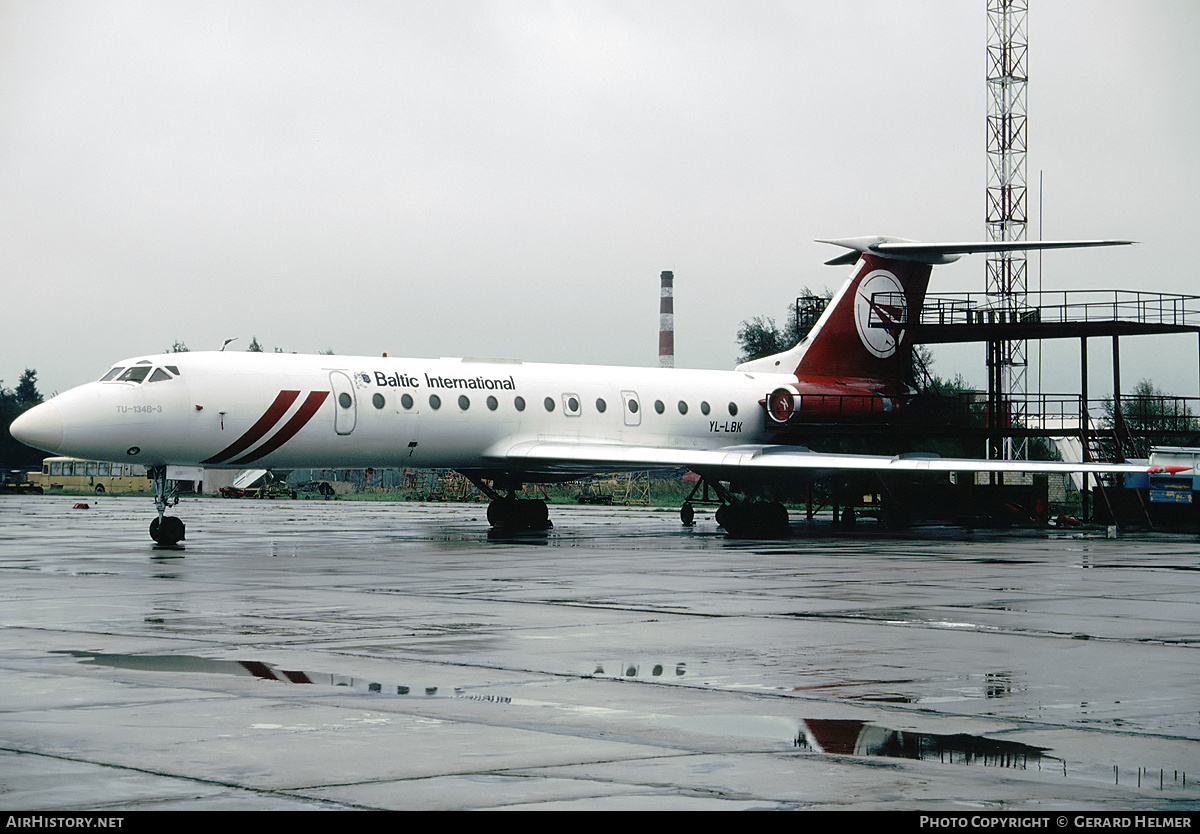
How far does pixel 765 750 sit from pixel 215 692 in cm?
357

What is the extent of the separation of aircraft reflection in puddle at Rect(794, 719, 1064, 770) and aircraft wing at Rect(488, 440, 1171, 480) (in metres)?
21.9

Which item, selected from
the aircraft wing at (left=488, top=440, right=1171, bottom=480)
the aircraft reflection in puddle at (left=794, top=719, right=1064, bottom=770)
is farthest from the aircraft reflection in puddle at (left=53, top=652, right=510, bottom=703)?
the aircraft wing at (left=488, top=440, right=1171, bottom=480)

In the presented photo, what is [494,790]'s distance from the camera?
6055mm

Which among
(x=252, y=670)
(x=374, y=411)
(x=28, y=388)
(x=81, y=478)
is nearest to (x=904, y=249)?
(x=374, y=411)

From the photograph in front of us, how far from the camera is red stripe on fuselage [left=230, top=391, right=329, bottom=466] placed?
88.5 feet

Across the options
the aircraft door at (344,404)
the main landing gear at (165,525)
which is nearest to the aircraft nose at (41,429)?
the main landing gear at (165,525)

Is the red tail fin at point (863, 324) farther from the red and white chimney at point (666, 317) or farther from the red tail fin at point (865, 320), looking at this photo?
the red and white chimney at point (666, 317)

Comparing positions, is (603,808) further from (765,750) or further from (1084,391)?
(1084,391)

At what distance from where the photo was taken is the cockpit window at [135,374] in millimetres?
25688

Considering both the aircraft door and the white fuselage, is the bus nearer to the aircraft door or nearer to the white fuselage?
the white fuselage

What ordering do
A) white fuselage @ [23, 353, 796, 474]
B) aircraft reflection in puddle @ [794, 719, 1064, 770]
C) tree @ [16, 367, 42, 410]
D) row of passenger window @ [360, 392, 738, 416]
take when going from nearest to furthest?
aircraft reflection in puddle @ [794, 719, 1064, 770] < white fuselage @ [23, 353, 796, 474] < row of passenger window @ [360, 392, 738, 416] < tree @ [16, 367, 42, 410]

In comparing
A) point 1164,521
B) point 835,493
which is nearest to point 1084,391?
point 1164,521

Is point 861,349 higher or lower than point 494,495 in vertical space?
higher

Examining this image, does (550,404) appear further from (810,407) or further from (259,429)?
(810,407)
